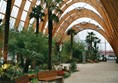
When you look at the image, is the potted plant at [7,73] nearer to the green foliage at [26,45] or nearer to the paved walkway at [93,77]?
the paved walkway at [93,77]

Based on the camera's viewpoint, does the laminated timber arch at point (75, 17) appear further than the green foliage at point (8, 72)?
Yes

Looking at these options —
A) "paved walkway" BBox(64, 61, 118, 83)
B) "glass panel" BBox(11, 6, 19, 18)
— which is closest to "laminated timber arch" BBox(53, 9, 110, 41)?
"glass panel" BBox(11, 6, 19, 18)

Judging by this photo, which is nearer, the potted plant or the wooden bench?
the wooden bench

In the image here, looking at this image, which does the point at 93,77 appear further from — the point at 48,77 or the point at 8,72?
the point at 8,72

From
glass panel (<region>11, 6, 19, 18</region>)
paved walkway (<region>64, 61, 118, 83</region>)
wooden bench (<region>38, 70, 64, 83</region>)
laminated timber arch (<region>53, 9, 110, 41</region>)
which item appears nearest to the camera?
wooden bench (<region>38, 70, 64, 83</region>)

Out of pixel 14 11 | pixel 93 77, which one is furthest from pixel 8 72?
pixel 14 11

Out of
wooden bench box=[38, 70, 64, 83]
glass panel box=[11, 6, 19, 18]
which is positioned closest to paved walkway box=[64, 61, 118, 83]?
wooden bench box=[38, 70, 64, 83]

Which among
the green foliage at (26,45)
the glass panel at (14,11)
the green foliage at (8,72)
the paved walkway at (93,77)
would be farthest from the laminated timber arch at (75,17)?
the green foliage at (8,72)

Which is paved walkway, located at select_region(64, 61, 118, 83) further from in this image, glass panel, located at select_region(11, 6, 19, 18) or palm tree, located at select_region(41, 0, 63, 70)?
glass panel, located at select_region(11, 6, 19, 18)

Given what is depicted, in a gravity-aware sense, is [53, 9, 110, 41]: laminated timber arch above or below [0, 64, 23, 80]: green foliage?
above

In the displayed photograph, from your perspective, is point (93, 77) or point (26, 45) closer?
point (93, 77)

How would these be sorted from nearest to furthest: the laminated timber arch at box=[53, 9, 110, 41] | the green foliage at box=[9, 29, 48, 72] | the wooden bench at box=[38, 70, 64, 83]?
the wooden bench at box=[38, 70, 64, 83] < the green foliage at box=[9, 29, 48, 72] < the laminated timber arch at box=[53, 9, 110, 41]

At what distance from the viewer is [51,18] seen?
2792 cm

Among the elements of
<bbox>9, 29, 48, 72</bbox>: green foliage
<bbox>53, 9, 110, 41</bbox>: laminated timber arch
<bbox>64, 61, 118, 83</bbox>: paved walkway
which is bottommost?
<bbox>64, 61, 118, 83</bbox>: paved walkway
